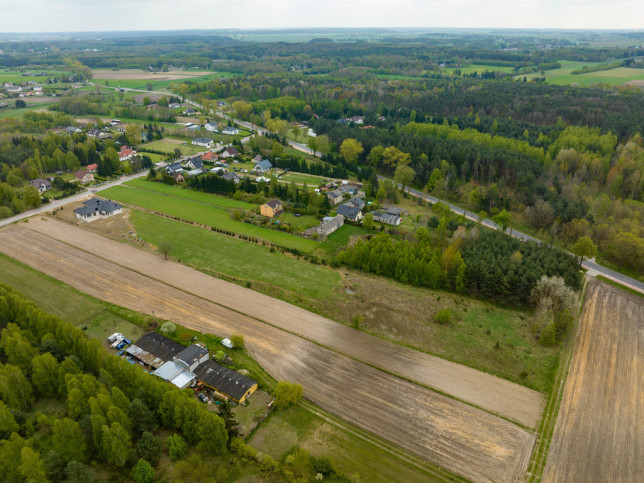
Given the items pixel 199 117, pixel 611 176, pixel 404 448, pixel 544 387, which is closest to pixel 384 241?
pixel 544 387

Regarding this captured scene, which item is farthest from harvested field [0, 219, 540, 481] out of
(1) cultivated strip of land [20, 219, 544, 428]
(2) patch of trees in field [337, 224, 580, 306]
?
(2) patch of trees in field [337, 224, 580, 306]

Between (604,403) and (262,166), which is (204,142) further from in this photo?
(604,403)

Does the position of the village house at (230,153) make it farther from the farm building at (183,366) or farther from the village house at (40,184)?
the farm building at (183,366)

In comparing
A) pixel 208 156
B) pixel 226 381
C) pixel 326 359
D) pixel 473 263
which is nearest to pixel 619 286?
pixel 473 263

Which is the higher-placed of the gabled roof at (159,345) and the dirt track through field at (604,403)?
the gabled roof at (159,345)

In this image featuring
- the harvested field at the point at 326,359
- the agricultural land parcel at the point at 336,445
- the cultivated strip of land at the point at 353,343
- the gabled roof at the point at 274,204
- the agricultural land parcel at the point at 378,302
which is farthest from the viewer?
the gabled roof at the point at 274,204

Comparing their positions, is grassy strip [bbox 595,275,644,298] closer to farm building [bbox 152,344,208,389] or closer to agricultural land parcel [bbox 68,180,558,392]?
agricultural land parcel [bbox 68,180,558,392]

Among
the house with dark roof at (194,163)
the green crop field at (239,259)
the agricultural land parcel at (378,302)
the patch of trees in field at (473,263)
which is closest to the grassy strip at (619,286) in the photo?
the patch of trees in field at (473,263)
